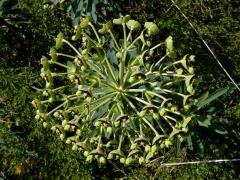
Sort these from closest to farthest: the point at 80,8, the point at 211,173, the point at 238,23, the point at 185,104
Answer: the point at 185,104, the point at 80,8, the point at 211,173, the point at 238,23

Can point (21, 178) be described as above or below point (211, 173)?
above

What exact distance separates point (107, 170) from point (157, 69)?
4.98ft

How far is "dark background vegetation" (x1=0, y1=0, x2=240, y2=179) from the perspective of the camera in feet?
14.1

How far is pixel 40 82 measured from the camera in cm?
439

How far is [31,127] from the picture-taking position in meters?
4.33

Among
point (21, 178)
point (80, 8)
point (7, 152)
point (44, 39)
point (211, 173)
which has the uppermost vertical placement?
point (80, 8)

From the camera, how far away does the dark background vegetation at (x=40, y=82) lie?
169 inches

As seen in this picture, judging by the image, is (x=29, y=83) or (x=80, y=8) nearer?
(x=80, y=8)

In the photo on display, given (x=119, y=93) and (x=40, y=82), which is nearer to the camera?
(x=119, y=93)

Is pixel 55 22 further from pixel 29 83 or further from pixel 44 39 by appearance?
pixel 29 83

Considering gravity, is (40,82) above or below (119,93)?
below

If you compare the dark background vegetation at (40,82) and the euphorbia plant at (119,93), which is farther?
the dark background vegetation at (40,82)

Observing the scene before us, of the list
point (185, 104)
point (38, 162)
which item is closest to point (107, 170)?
point (38, 162)

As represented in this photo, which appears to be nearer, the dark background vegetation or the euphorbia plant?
the euphorbia plant
